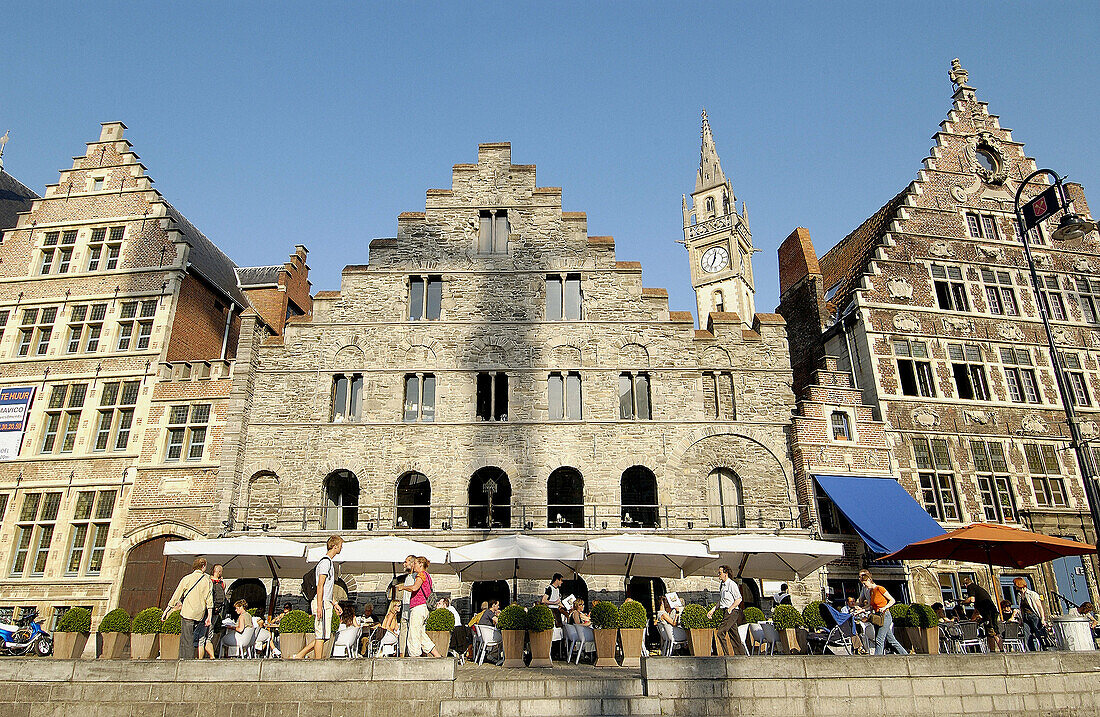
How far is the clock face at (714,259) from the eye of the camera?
2662 inches

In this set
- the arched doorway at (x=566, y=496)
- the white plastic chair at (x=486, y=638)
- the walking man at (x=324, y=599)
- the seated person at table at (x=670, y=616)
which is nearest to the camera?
the walking man at (x=324, y=599)

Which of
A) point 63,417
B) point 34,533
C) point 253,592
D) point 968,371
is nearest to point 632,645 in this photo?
point 253,592

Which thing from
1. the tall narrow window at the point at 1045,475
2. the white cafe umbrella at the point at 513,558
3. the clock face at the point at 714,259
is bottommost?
the white cafe umbrella at the point at 513,558

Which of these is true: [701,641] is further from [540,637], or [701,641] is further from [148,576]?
[148,576]

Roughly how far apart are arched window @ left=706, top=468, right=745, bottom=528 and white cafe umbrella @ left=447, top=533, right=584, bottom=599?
17.8ft

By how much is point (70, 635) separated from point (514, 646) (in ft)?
25.3

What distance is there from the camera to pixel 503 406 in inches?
928

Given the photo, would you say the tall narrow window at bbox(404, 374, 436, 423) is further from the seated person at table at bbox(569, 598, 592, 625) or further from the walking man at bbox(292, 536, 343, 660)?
the walking man at bbox(292, 536, 343, 660)

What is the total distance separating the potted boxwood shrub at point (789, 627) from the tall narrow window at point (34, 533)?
20.2 meters

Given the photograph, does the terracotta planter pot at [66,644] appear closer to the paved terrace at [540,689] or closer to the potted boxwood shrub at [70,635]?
the potted boxwood shrub at [70,635]

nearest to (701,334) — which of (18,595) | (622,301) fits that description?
(622,301)

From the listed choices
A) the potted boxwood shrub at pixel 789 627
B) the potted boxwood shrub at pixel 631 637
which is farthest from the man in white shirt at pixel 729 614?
the potted boxwood shrub at pixel 631 637

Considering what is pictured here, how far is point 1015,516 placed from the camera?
22.9 metres

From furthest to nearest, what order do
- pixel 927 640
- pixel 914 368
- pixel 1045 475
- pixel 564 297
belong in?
pixel 564 297
pixel 914 368
pixel 1045 475
pixel 927 640
